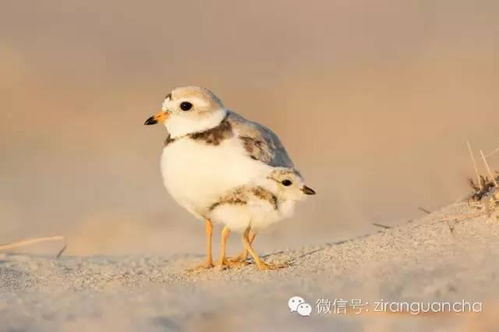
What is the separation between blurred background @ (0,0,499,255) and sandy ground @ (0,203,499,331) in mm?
1727

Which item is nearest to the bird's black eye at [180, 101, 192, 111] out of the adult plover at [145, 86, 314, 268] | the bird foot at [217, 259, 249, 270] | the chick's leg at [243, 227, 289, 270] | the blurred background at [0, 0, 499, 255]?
the adult plover at [145, 86, 314, 268]

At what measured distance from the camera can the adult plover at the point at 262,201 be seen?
5223mm

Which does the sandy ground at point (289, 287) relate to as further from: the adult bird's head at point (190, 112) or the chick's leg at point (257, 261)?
the adult bird's head at point (190, 112)

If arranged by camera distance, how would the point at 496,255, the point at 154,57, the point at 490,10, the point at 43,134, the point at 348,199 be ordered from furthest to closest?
the point at 490,10, the point at 154,57, the point at 43,134, the point at 348,199, the point at 496,255

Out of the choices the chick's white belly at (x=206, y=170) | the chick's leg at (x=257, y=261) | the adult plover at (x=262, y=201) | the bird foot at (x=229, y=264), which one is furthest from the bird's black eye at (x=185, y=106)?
the bird foot at (x=229, y=264)

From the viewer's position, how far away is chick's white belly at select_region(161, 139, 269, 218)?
5188mm

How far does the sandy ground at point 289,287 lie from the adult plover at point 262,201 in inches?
8.6

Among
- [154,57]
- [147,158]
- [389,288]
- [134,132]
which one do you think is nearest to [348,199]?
[147,158]

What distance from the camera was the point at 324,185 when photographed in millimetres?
10172

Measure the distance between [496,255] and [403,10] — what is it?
16227 mm

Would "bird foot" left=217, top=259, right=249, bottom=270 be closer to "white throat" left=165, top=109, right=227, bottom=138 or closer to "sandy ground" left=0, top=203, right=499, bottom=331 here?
"sandy ground" left=0, top=203, right=499, bottom=331

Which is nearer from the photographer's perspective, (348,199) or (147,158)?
(348,199)

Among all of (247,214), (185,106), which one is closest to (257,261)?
(247,214)

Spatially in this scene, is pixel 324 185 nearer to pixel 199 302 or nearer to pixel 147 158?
pixel 147 158
